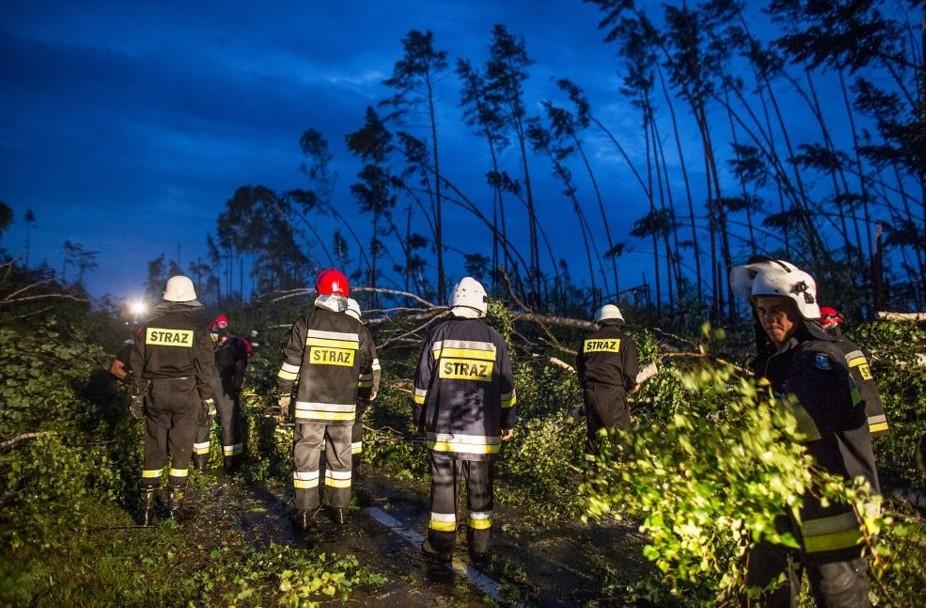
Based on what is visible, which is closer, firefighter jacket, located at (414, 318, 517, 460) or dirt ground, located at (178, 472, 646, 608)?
dirt ground, located at (178, 472, 646, 608)

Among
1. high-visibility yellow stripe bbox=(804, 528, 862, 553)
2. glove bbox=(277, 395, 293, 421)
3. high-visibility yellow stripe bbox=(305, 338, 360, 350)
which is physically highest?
high-visibility yellow stripe bbox=(305, 338, 360, 350)

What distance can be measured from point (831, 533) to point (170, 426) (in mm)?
4986

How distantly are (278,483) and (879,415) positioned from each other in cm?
591

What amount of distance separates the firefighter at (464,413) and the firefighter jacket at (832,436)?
2.31 meters

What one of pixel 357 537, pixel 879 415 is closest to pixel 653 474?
pixel 357 537

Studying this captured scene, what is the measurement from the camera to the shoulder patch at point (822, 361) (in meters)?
2.17

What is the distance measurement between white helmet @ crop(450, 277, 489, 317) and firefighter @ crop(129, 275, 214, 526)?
254cm

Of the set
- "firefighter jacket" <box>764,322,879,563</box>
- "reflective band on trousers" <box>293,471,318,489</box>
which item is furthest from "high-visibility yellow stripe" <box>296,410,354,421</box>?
"firefighter jacket" <box>764,322,879,563</box>

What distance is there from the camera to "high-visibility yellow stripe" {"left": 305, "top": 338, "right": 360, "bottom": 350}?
16.2ft

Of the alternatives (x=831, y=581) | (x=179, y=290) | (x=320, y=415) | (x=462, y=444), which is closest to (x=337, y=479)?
(x=320, y=415)

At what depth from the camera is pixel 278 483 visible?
6.12 meters

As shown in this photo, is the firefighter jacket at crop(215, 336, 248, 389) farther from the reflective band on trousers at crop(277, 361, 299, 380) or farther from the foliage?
the foliage

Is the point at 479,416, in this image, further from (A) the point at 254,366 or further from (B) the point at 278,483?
(A) the point at 254,366

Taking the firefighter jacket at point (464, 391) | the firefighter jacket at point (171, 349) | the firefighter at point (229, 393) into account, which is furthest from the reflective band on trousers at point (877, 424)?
the firefighter at point (229, 393)
